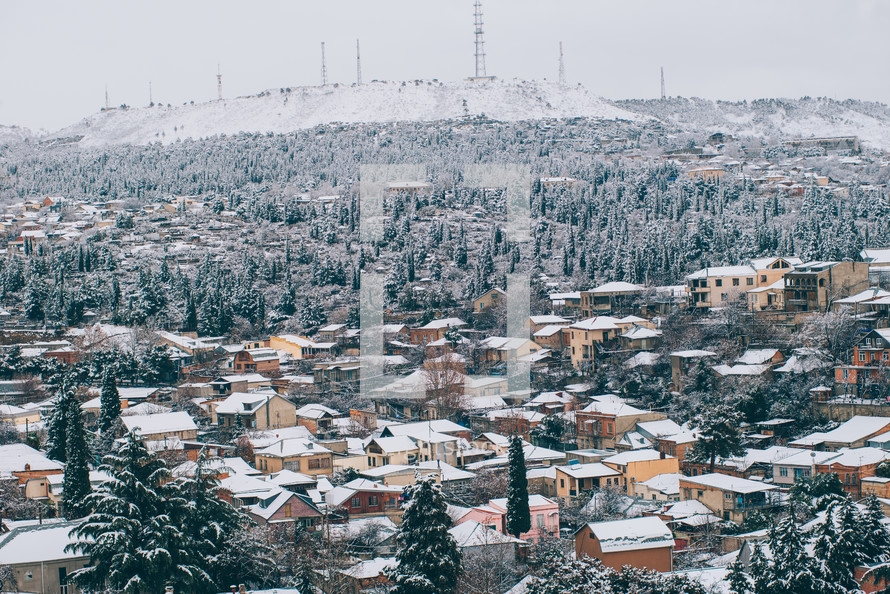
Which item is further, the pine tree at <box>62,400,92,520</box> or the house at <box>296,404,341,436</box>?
the house at <box>296,404,341,436</box>

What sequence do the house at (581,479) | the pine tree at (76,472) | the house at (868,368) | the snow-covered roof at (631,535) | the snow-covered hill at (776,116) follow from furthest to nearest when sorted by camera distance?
1. the snow-covered hill at (776,116)
2. the house at (868,368)
3. the house at (581,479)
4. the pine tree at (76,472)
5. the snow-covered roof at (631,535)

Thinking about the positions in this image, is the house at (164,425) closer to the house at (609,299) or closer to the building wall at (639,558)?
the building wall at (639,558)

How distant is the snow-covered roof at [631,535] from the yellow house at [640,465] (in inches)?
225

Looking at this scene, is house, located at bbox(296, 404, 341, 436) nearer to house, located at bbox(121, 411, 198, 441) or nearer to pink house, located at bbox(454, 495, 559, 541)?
house, located at bbox(121, 411, 198, 441)

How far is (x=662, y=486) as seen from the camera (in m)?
30.1

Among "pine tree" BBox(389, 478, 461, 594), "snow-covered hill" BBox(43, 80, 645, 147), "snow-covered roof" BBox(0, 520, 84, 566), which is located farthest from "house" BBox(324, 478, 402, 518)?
"snow-covered hill" BBox(43, 80, 645, 147)

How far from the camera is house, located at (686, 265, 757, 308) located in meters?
44.0

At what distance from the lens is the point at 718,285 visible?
146 ft

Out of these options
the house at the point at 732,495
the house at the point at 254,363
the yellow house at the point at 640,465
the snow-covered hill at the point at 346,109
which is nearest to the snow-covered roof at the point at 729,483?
the house at the point at 732,495

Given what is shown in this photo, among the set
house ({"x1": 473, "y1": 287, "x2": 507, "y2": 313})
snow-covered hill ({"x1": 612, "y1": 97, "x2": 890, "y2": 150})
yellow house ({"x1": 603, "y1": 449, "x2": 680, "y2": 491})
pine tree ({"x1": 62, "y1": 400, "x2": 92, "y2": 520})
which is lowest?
yellow house ({"x1": 603, "y1": 449, "x2": 680, "y2": 491})

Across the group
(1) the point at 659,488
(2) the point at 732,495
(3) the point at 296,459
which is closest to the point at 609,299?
(1) the point at 659,488

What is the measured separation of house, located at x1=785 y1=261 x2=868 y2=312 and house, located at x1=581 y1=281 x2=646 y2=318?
297 inches

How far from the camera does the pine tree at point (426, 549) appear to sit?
20.5m

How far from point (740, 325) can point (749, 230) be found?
61.3 feet
